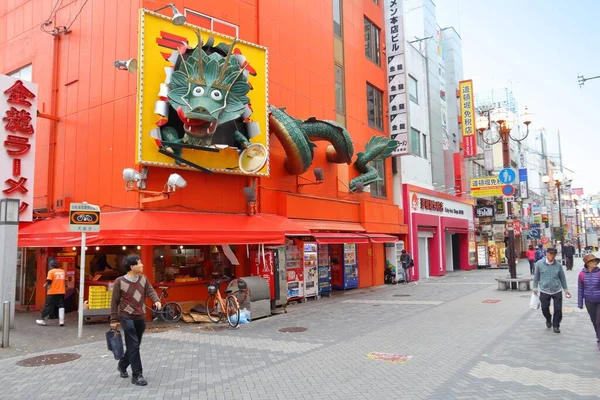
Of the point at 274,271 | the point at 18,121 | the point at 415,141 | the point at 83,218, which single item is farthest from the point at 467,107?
the point at 83,218

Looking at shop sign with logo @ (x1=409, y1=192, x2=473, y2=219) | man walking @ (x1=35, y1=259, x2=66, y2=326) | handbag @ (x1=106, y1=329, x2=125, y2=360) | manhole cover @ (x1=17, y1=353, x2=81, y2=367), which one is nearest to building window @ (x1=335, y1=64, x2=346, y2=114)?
shop sign with logo @ (x1=409, y1=192, x2=473, y2=219)

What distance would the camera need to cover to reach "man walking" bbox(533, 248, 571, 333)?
9531 mm

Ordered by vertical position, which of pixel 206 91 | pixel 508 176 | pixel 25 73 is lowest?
pixel 508 176

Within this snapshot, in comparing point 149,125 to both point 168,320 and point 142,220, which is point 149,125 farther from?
point 168,320

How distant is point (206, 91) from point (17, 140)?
16.5 feet

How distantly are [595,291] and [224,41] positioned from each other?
1114 cm

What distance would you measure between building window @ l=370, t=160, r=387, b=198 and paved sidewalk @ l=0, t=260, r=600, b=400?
10397 mm

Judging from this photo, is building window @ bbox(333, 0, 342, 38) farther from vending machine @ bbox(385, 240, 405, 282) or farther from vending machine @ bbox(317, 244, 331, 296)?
vending machine @ bbox(385, 240, 405, 282)

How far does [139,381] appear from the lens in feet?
21.0

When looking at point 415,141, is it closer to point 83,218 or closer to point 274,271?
point 274,271

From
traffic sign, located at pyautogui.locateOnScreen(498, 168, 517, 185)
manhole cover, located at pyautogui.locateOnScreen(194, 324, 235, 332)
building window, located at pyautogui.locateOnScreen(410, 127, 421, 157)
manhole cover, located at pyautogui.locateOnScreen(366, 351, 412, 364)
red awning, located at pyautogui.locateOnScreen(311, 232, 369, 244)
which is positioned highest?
building window, located at pyautogui.locateOnScreen(410, 127, 421, 157)

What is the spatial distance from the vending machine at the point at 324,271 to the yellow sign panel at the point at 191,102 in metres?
5.49

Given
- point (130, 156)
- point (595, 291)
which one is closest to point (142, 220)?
point (130, 156)

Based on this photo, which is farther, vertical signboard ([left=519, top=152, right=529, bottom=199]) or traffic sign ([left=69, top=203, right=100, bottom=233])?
vertical signboard ([left=519, top=152, right=529, bottom=199])
